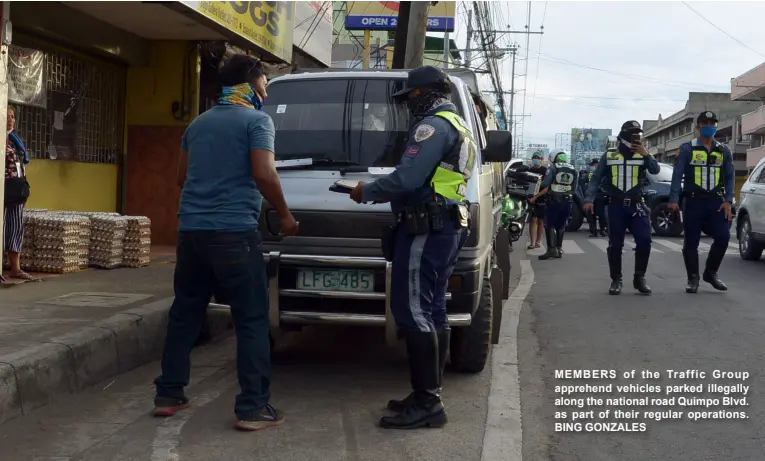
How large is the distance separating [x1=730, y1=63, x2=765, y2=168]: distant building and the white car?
1441 inches

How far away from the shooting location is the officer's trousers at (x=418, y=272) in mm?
4348

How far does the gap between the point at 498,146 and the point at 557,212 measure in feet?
26.7

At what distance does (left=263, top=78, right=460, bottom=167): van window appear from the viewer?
552 centimetres

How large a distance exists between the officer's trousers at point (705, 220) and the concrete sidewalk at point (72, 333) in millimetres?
5070

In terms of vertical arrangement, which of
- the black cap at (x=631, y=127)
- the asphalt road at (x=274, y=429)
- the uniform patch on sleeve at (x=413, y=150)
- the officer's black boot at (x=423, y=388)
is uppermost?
the black cap at (x=631, y=127)

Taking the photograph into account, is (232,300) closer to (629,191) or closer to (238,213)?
(238,213)

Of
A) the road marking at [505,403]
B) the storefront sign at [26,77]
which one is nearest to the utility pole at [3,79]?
the storefront sign at [26,77]

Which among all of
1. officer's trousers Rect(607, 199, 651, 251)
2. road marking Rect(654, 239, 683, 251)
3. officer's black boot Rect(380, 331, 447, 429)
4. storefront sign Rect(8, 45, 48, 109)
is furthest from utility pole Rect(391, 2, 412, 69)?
officer's black boot Rect(380, 331, 447, 429)

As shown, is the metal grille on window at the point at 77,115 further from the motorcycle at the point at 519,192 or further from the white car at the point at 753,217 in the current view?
the white car at the point at 753,217

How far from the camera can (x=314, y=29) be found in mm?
14766

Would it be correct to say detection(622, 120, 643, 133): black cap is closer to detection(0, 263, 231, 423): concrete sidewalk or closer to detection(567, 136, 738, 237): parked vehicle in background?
detection(0, 263, 231, 423): concrete sidewalk

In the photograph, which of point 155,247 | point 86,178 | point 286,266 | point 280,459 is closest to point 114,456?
point 280,459

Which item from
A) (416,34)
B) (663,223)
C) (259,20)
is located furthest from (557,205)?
(663,223)

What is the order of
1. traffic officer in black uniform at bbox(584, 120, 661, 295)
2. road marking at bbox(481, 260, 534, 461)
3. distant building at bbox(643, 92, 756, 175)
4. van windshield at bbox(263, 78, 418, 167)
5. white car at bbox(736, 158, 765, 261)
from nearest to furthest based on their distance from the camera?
road marking at bbox(481, 260, 534, 461) < van windshield at bbox(263, 78, 418, 167) < traffic officer in black uniform at bbox(584, 120, 661, 295) < white car at bbox(736, 158, 765, 261) < distant building at bbox(643, 92, 756, 175)
